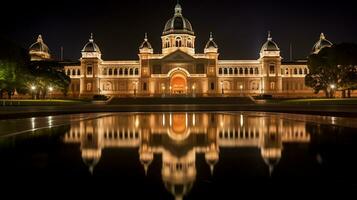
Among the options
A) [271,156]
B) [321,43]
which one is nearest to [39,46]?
[321,43]

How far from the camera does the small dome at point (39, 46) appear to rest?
108156 mm

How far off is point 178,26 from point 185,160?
92436 millimetres

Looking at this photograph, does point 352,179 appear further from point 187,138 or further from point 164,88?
point 164,88

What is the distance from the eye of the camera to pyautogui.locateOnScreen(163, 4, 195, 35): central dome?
3925 inches

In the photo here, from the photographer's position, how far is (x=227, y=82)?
328ft

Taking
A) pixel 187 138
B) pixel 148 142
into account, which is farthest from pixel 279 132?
pixel 148 142

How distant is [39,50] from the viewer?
108 meters

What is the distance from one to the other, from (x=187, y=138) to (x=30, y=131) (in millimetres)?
9395

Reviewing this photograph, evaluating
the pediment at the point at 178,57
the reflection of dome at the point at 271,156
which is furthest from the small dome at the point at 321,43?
the reflection of dome at the point at 271,156

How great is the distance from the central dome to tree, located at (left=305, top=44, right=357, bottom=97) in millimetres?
39396

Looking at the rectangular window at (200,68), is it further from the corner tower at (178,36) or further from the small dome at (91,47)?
the small dome at (91,47)

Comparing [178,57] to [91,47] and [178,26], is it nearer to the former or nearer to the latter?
[178,26]

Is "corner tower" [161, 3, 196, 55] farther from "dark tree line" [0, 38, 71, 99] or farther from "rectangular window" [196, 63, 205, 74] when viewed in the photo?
"dark tree line" [0, 38, 71, 99]

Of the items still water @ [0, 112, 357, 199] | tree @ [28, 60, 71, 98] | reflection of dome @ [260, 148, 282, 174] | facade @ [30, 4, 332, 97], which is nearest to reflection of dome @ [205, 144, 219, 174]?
still water @ [0, 112, 357, 199]
